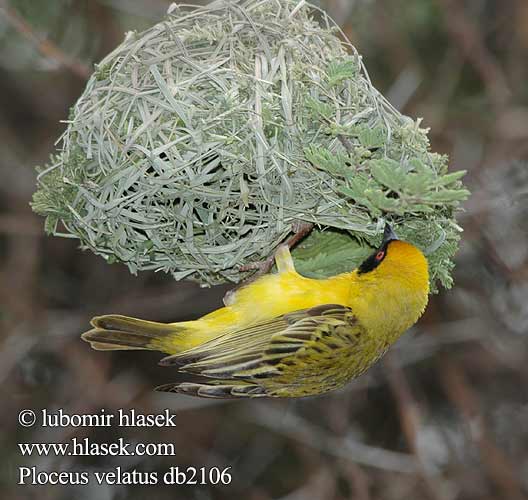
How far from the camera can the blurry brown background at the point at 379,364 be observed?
6.16 metres

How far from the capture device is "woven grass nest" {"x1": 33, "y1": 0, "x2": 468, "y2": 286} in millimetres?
3125

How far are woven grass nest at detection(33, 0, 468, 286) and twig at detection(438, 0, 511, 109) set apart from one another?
279 cm

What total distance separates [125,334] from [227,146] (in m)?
0.83

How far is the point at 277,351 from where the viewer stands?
3283 millimetres

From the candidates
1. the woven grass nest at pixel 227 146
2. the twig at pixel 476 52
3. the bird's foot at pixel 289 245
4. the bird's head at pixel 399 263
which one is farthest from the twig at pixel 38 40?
the twig at pixel 476 52

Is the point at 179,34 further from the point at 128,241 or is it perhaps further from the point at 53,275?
the point at 53,275

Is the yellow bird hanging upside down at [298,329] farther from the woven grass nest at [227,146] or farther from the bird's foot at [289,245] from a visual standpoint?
the woven grass nest at [227,146]

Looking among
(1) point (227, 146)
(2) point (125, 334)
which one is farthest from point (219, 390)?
(1) point (227, 146)

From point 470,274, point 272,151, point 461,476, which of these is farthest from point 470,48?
point 272,151

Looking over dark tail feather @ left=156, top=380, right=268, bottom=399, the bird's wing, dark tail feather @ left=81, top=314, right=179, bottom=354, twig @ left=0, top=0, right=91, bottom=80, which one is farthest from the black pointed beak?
twig @ left=0, top=0, right=91, bottom=80

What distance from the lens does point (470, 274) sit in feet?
20.5

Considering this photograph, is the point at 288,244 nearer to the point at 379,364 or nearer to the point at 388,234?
the point at 388,234

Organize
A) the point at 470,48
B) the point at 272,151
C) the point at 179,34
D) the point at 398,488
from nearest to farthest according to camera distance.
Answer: the point at 272,151 → the point at 179,34 → the point at 470,48 → the point at 398,488

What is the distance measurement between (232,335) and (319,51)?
104cm
